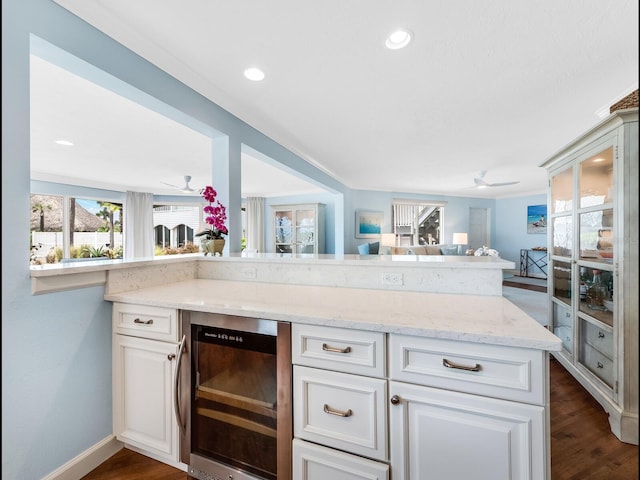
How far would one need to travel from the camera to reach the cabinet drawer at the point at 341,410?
1201 mm

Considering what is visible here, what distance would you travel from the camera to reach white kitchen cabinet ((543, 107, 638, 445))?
73.0 inches

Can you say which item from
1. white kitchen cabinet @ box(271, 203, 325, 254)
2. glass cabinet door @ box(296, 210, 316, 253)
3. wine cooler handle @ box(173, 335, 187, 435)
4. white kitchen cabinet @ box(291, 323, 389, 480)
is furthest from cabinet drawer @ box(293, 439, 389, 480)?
glass cabinet door @ box(296, 210, 316, 253)

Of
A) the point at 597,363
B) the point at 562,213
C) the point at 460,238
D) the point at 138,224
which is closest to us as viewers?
the point at 597,363

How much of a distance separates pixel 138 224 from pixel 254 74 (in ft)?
19.2

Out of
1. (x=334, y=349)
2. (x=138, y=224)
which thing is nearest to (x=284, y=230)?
(x=138, y=224)

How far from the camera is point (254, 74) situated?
2.21 m

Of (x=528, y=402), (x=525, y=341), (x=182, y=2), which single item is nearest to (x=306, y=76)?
(x=182, y=2)

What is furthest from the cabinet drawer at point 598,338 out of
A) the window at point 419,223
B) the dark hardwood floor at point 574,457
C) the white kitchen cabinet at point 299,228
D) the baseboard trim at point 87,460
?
the window at point 419,223

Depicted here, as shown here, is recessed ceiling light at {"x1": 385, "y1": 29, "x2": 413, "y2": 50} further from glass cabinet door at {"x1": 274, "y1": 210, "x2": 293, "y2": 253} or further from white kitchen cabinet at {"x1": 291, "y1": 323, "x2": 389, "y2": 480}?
glass cabinet door at {"x1": 274, "y1": 210, "x2": 293, "y2": 253}

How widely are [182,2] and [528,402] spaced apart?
228cm

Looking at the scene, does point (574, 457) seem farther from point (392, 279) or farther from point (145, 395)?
point (145, 395)

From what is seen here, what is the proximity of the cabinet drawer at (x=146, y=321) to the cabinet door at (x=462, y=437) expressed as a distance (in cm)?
109

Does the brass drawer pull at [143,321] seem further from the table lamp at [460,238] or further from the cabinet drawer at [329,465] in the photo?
the table lamp at [460,238]

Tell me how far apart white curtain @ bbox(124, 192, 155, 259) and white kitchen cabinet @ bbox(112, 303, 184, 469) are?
5.76 meters
